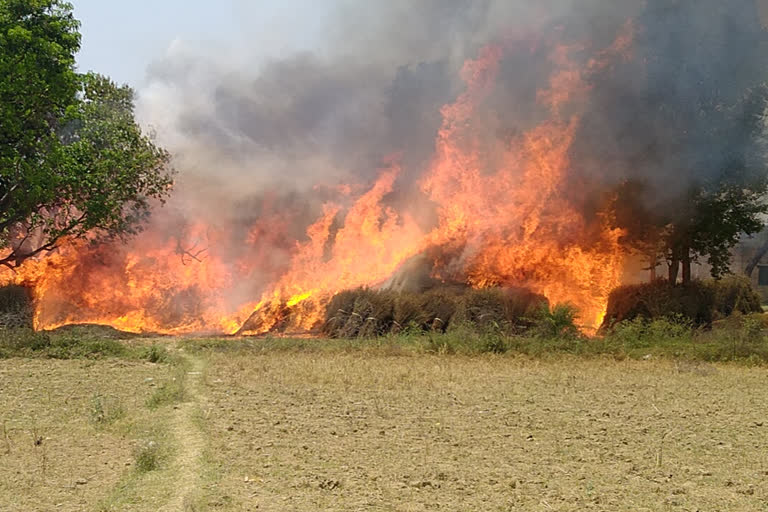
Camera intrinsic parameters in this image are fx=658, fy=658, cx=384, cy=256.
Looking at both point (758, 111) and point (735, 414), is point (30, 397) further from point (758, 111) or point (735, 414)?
point (758, 111)

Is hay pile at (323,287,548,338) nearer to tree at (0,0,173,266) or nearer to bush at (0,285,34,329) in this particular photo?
tree at (0,0,173,266)

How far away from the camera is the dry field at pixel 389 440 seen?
5.78 metres

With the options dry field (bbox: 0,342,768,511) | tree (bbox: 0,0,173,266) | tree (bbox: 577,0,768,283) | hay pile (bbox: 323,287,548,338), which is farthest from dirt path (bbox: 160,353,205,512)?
tree (bbox: 577,0,768,283)

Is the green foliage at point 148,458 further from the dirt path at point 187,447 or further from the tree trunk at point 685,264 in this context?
the tree trunk at point 685,264

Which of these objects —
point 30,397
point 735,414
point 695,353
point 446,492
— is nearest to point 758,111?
point 695,353

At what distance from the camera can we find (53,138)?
57.7 feet

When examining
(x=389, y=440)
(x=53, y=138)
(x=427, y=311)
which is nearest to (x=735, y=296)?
(x=427, y=311)

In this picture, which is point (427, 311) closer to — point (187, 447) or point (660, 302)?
point (660, 302)

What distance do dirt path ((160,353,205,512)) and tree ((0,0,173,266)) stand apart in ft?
30.4

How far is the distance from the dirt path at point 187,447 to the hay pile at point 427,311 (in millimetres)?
8547

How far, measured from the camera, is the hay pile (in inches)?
746

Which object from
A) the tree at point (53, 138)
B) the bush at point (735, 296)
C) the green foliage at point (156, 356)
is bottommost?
the green foliage at point (156, 356)

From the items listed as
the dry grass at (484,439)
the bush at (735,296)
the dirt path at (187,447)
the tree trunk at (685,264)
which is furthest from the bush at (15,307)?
the bush at (735,296)

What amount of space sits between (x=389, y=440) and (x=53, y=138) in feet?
47.2
